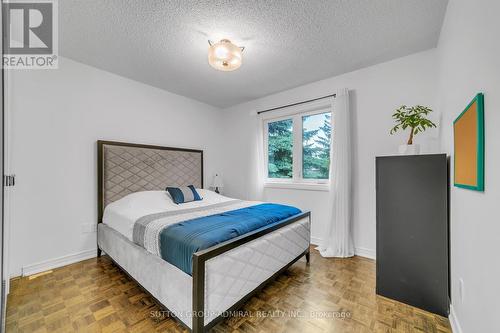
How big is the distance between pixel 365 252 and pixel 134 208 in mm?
3034

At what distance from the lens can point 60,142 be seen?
2.55m

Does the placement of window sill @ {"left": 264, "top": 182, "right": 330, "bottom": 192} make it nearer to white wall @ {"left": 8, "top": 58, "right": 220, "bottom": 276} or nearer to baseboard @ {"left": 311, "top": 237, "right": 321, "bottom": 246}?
baseboard @ {"left": 311, "top": 237, "right": 321, "bottom": 246}

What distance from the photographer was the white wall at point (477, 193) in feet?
3.01

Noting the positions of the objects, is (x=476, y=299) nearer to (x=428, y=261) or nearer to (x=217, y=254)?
(x=428, y=261)

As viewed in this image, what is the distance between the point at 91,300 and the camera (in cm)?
188

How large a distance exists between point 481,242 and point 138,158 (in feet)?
11.7

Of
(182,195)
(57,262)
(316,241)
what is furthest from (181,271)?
(316,241)

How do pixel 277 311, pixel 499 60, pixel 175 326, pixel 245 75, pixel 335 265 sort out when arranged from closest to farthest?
pixel 499 60 → pixel 175 326 → pixel 277 311 → pixel 335 265 → pixel 245 75

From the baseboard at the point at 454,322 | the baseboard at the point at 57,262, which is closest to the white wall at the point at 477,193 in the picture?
the baseboard at the point at 454,322

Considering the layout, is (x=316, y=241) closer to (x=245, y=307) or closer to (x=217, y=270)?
(x=245, y=307)

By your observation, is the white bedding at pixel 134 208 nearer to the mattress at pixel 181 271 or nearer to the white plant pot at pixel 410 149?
the mattress at pixel 181 271

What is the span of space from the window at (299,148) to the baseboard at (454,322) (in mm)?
1947

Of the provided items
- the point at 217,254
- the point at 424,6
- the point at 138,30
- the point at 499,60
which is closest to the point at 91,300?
the point at 217,254

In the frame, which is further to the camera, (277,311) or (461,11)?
(277,311)
